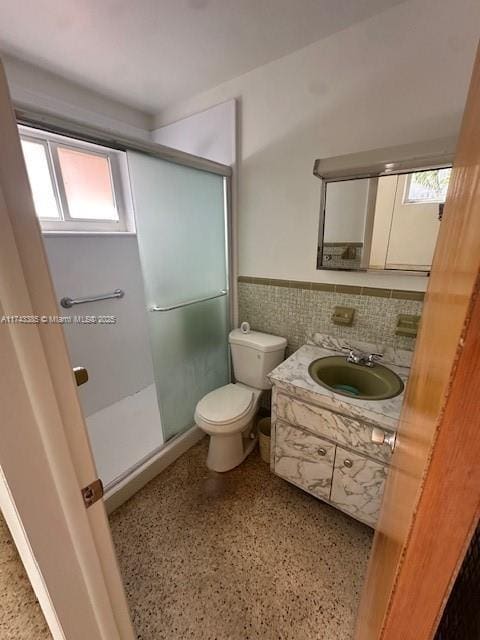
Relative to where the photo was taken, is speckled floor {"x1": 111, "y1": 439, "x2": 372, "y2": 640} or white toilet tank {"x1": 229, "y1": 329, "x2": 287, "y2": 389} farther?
white toilet tank {"x1": 229, "y1": 329, "x2": 287, "y2": 389}

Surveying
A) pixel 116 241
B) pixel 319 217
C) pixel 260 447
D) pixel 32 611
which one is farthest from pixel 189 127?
pixel 32 611

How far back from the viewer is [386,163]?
1.23 metres

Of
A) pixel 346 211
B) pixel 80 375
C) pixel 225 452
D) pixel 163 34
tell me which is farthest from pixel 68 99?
pixel 225 452

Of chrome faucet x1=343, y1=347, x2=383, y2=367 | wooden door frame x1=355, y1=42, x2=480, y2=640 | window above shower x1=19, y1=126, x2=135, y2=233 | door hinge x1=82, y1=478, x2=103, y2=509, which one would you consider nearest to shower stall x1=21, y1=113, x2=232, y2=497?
window above shower x1=19, y1=126, x2=135, y2=233

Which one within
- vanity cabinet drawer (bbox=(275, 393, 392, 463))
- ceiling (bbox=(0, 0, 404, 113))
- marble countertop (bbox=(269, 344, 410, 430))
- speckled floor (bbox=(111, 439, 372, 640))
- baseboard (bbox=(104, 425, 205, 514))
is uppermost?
ceiling (bbox=(0, 0, 404, 113))

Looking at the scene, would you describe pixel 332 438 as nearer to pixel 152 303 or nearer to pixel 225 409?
pixel 225 409

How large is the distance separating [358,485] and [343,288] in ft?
3.35

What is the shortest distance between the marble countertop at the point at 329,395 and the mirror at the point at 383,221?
551mm

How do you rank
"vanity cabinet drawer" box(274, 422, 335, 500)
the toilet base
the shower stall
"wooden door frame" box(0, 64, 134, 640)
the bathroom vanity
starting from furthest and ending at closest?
the toilet base
the shower stall
"vanity cabinet drawer" box(274, 422, 335, 500)
the bathroom vanity
"wooden door frame" box(0, 64, 134, 640)

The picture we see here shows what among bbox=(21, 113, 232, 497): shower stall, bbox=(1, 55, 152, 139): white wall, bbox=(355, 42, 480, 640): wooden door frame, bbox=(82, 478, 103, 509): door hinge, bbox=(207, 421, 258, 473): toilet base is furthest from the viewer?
bbox=(207, 421, 258, 473): toilet base

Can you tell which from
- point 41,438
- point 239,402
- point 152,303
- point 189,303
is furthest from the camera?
point 189,303

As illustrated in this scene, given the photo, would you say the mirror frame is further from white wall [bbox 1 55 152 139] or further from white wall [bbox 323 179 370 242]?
white wall [bbox 1 55 152 139]

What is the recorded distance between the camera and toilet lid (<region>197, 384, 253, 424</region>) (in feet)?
5.11

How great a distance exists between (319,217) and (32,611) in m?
1.89
